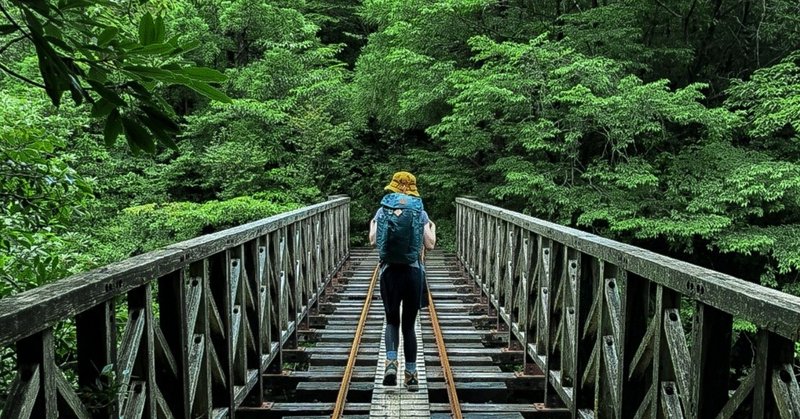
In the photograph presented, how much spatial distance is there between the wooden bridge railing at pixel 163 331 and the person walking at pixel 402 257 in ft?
2.97

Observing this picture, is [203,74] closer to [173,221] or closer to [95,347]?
[95,347]

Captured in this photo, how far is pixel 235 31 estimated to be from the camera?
17922 mm

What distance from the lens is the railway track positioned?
4050 mm

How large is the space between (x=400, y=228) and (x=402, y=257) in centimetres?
22

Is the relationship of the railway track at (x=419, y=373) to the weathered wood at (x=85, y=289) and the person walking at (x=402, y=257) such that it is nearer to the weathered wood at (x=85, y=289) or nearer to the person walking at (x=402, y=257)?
the person walking at (x=402, y=257)

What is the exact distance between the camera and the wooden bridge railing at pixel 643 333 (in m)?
1.60

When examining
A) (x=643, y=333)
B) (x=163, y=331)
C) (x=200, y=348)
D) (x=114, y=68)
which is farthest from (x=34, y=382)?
(x=643, y=333)

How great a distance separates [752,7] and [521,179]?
7.49m

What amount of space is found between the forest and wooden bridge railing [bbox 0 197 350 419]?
1.13 meters

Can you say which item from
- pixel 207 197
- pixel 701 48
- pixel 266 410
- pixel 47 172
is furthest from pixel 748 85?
pixel 207 197

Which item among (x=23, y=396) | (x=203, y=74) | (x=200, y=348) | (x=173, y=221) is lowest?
(x=173, y=221)

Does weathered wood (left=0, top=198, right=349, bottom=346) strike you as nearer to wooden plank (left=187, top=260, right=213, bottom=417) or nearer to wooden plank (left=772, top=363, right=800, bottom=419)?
wooden plank (left=187, top=260, right=213, bottom=417)

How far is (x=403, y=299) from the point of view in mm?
4340

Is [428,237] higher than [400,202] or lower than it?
lower
